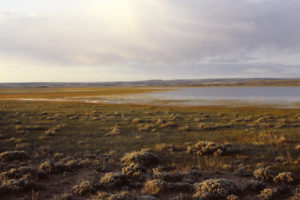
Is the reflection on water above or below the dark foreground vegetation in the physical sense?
above

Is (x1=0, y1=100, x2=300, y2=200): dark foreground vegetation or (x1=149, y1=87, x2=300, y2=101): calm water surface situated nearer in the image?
(x1=0, y1=100, x2=300, y2=200): dark foreground vegetation

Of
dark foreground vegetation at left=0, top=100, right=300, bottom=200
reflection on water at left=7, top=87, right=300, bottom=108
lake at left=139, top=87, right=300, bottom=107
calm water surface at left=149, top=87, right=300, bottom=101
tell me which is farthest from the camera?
calm water surface at left=149, top=87, right=300, bottom=101

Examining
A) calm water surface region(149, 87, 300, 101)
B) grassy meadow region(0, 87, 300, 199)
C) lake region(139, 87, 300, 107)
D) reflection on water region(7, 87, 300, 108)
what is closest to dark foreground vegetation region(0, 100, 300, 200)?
grassy meadow region(0, 87, 300, 199)

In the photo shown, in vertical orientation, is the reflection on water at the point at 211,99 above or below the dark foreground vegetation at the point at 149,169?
above

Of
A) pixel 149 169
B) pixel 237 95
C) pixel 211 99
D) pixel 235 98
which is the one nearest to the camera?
pixel 149 169

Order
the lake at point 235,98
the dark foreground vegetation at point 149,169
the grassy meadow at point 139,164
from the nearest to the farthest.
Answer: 1. the dark foreground vegetation at point 149,169
2. the grassy meadow at point 139,164
3. the lake at point 235,98

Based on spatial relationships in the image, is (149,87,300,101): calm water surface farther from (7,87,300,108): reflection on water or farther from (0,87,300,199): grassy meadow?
(0,87,300,199): grassy meadow

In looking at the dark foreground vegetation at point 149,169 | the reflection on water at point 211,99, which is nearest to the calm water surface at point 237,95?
the reflection on water at point 211,99

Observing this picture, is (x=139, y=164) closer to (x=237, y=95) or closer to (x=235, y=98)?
(x=235, y=98)

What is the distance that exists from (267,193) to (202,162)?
3190 millimetres

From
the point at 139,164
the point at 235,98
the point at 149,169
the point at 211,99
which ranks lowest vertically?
the point at 149,169

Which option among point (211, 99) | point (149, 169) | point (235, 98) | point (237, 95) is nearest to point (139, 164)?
point (149, 169)

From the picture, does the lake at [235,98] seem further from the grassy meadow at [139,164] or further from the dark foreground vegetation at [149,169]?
the dark foreground vegetation at [149,169]

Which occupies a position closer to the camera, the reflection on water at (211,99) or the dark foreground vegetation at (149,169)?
the dark foreground vegetation at (149,169)
